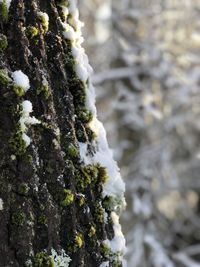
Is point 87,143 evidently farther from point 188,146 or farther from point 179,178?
point 188,146

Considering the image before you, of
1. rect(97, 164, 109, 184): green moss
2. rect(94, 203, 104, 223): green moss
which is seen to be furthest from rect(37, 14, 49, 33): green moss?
rect(94, 203, 104, 223): green moss

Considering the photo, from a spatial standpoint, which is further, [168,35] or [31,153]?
[168,35]

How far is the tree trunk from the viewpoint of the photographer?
150cm

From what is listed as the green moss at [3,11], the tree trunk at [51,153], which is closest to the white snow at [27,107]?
the tree trunk at [51,153]

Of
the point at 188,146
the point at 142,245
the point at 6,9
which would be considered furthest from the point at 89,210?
the point at 188,146

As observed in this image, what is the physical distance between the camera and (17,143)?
4.91ft

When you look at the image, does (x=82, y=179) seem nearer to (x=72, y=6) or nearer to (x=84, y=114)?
(x=84, y=114)

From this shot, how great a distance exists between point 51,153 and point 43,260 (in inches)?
11.6

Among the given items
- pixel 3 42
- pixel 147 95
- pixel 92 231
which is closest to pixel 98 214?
pixel 92 231

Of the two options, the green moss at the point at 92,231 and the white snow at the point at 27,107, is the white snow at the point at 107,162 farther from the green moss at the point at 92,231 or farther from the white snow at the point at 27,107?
the white snow at the point at 27,107

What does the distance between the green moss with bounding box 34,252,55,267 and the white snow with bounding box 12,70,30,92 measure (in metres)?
0.45

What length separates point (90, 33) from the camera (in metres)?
10.6

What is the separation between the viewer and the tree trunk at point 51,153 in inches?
59.1

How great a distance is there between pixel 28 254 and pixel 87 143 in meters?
0.41
